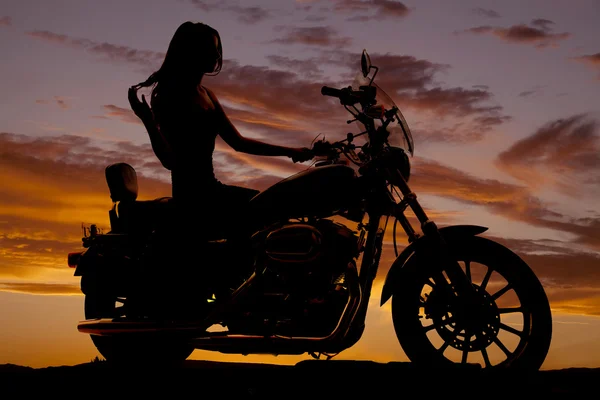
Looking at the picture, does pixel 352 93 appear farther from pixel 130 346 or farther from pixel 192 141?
pixel 130 346

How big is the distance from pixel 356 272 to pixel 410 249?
1.71 feet

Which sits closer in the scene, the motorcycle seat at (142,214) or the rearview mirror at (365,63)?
the rearview mirror at (365,63)

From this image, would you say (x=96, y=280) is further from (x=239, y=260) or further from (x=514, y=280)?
(x=514, y=280)

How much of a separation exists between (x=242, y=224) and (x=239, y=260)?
33cm

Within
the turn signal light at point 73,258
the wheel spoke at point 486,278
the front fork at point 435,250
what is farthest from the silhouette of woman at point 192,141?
the wheel spoke at point 486,278

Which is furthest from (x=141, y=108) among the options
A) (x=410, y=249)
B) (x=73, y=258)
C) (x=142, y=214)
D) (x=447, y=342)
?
(x=447, y=342)

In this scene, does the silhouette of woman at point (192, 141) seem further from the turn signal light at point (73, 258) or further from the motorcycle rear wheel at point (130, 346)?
the turn signal light at point (73, 258)

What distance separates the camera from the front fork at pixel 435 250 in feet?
19.1

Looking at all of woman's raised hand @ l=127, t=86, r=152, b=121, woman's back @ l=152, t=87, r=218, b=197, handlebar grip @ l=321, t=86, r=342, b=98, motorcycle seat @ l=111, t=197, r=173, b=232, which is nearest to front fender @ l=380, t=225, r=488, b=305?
handlebar grip @ l=321, t=86, r=342, b=98

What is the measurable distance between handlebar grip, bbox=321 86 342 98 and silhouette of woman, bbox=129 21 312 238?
53 cm

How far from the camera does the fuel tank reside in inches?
229

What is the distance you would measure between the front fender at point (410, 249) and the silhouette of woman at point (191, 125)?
1.21 meters

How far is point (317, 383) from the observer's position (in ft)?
17.9

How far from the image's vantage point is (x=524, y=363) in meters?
5.77
